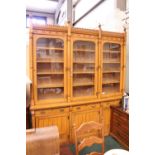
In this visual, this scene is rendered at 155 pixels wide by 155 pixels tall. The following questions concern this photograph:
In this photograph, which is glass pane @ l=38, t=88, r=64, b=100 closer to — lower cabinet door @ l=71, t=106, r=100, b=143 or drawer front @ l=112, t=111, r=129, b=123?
lower cabinet door @ l=71, t=106, r=100, b=143

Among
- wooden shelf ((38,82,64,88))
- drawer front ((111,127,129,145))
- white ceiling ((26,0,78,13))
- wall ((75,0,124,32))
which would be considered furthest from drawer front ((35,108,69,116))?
white ceiling ((26,0,78,13))

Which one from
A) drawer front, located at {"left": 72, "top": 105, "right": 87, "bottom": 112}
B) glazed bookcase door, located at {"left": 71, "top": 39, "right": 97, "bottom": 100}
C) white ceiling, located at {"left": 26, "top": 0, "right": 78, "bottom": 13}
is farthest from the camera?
white ceiling, located at {"left": 26, "top": 0, "right": 78, "bottom": 13}

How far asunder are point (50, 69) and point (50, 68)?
18mm

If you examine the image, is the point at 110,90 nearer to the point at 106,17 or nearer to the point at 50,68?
the point at 50,68

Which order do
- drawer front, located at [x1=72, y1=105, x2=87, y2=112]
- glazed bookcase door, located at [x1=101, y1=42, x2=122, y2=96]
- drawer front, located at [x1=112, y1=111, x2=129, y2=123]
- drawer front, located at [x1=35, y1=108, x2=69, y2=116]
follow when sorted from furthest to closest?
glazed bookcase door, located at [x1=101, y1=42, x2=122, y2=96]
drawer front, located at [x1=72, y1=105, x2=87, y2=112]
drawer front, located at [x1=112, y1=111, x2=129, y2=123]
drawer front, located at [x1=35, y1=108, x2=69, y2=116]

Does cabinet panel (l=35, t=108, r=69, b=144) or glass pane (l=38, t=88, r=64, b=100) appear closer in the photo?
cabinet panel (l=35, t=108, r=69, b=144)

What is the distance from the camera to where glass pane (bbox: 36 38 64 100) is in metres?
2.56

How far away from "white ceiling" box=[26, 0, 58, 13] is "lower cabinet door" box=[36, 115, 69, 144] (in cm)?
367

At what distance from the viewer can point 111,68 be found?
3133 millimetres

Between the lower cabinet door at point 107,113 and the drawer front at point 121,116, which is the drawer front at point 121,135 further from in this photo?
the drawer front at point 121,116

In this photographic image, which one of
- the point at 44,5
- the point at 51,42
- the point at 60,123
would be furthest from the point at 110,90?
the point at 44,5

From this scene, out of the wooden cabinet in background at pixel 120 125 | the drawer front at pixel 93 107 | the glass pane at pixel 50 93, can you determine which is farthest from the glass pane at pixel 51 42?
the wooden cabinet in background at pixel 120 125
